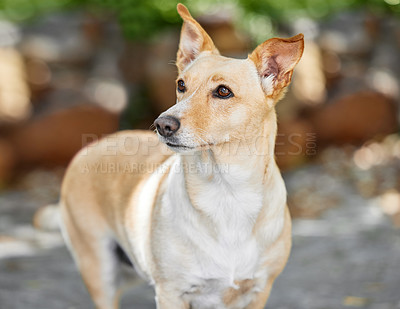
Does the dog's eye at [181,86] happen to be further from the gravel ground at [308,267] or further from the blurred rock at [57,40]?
the blurred rock at [57,40]

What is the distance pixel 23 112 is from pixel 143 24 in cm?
244

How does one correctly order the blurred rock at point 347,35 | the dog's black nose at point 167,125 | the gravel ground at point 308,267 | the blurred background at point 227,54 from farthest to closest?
the blurred rock at point 347,35
the blurred background at point 227,54
the gravel ground at point 308,267
the dog's black nose at point 167,125

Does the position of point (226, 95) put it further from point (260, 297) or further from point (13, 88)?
point (13, 88)

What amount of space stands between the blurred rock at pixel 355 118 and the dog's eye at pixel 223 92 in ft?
18.4

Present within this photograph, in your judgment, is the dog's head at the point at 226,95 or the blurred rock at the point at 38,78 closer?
the dog's head at the point at 226,95

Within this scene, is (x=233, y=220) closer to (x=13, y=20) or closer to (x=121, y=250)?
(x=121, y=250)

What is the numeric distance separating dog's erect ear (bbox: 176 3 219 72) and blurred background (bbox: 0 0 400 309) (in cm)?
287

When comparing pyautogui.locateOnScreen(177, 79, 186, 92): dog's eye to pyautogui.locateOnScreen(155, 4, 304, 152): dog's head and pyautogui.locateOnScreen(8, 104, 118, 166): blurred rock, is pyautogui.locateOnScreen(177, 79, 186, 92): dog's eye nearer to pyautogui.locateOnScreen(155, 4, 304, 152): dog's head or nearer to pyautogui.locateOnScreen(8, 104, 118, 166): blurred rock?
pyautogui.locateOnScreen(155, 4, 304, 152): dog's head

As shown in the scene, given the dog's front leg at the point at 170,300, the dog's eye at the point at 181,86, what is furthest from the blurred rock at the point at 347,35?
the dog's front leg at the point at 170,300

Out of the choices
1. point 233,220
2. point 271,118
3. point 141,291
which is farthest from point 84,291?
point 271,118

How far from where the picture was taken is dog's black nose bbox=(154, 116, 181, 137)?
8.54 ft

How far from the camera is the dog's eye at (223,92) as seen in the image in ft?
9.27

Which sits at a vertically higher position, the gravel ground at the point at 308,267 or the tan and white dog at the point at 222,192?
the tan and white dog at the point at 222,192

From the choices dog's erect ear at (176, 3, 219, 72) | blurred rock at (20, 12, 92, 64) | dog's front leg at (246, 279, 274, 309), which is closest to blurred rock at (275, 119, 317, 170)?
blurred rock at (20, 12, 92, 64)
